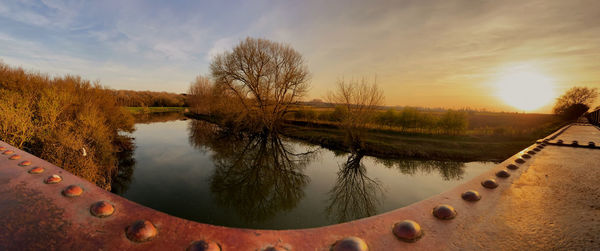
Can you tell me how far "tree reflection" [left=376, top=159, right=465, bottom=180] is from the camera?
11039 millimetres

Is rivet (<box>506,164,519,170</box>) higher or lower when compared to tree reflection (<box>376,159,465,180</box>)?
higher

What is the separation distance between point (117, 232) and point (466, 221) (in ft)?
4.27

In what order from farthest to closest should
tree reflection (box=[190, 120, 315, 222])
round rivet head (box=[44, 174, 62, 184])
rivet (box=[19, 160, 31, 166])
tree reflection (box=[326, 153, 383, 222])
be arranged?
1. tree reflection (box=[190, 120, 315, 222])
2. tree reflection (box=[326, 153, 383, 222])
3. rivet (box=[19, 160, 31, 166])
4. round rivet head (box=[44, 174, 62, 184])

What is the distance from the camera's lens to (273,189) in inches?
356

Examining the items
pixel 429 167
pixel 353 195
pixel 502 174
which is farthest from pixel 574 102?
pixel 502 174

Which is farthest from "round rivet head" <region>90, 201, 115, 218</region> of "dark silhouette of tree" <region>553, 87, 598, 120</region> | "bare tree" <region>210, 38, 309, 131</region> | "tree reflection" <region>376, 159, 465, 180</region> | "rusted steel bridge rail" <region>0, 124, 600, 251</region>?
"dark silhouette of tree" <region>553, 87, 598, 120</region>

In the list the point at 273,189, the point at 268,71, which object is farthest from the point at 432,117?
the point at 273,189

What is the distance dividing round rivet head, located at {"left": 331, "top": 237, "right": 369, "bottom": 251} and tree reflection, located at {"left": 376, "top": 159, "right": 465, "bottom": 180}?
1209 centimetres

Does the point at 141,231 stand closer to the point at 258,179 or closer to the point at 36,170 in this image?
the point at 36,170

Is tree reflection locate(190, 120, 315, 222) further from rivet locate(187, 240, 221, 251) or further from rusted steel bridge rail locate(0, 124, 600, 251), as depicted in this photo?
rivet locate(187, 240, 221, 251)

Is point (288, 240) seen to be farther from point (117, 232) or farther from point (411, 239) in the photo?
point (117, 232)

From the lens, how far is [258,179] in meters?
10.1

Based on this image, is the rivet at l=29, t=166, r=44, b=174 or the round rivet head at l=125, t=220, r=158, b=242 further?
the rivet at l=29, t=166, r=44, b=174

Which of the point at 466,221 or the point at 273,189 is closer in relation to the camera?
the point at 466,221
